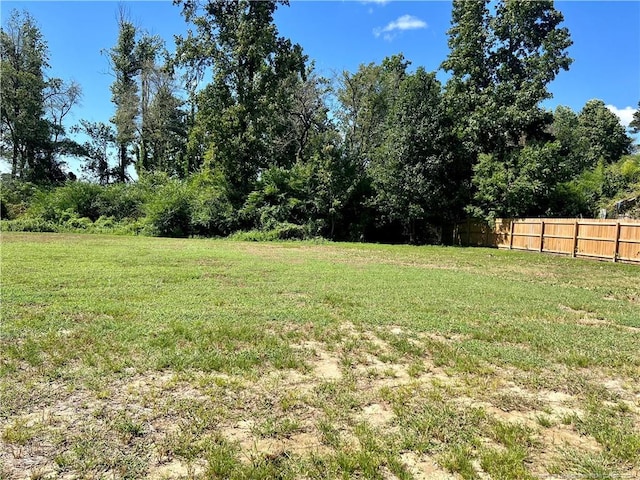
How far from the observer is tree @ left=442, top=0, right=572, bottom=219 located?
21.4 metres

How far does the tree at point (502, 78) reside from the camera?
70.2 ft

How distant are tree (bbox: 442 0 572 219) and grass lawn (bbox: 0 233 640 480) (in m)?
17.2

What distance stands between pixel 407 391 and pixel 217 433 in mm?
1442

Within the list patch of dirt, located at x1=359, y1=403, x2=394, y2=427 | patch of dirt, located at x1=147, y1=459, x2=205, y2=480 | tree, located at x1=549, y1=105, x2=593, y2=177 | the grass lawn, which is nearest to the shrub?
the grass lawn

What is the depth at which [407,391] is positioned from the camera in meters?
3.12

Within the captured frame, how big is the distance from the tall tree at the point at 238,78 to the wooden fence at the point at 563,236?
12769mm

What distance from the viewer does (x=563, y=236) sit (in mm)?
16547

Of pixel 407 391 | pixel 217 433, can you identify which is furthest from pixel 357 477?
pixel 407 391

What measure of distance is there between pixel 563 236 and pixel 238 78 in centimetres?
1883

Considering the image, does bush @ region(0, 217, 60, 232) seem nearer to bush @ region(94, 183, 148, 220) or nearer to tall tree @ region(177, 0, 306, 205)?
bush @ region(94, 183, 148, 220)

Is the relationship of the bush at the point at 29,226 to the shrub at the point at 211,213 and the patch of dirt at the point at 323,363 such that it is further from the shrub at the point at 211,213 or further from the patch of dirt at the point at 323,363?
the patch of dirt at the point at 323,363

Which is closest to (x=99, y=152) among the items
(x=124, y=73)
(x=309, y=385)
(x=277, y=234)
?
(x=124, y=73)

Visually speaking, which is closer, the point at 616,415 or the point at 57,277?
the point at 616,415

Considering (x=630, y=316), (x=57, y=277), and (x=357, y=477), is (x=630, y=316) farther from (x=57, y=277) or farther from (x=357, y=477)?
(x=57, y=277)
